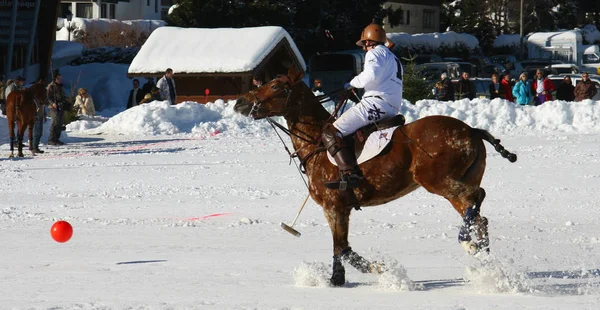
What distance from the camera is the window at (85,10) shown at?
69562 mm

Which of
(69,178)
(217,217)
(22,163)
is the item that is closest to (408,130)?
(217,217)

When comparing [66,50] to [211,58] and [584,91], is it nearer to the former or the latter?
[211,58]

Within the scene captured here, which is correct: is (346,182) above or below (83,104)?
above

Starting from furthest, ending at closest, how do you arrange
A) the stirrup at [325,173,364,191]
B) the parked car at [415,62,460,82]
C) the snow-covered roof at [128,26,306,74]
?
the parked car at [415,62,460,82] → the snow-covered roof at [128,26,306,74] → the stirrup at [325,173,364,191]

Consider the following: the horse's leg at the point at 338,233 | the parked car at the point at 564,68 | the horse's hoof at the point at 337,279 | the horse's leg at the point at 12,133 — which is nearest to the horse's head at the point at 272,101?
the horse's leg at the point at 338,233

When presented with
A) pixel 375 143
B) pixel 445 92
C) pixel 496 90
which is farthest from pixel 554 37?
pixel 375 143

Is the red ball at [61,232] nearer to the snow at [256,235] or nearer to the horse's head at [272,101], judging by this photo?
the snow at [256,235]

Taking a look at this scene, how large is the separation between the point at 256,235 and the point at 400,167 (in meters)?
3.60

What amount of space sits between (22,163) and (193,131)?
6.80 metres

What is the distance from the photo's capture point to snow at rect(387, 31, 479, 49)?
60.6 m

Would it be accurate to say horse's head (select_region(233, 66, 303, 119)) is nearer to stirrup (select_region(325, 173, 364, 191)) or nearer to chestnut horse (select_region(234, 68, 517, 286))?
chestnut horse (select_region(234, 68, 517, 286))

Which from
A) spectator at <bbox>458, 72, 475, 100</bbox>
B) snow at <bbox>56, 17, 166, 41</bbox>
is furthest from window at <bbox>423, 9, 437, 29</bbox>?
spectator at <bbox>458, 72, 475, 100</bbox>

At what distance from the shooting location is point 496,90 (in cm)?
3188

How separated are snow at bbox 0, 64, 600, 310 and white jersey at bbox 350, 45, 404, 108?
1.46m
